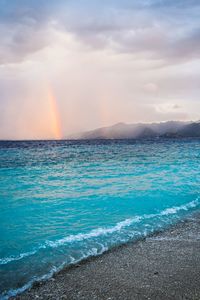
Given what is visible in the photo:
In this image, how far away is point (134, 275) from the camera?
27.3ft

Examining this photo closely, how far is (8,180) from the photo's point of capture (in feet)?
96.3

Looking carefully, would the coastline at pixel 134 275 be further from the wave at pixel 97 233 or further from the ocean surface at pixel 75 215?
the wave at pixel 97 233

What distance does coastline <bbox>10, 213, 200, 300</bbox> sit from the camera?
732 centimetres

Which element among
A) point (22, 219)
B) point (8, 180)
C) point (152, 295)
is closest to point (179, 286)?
point (152, 295)

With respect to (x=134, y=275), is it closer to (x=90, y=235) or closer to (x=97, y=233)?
(x=90, y=235)

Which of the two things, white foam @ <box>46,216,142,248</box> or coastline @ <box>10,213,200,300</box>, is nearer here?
coastline @ <box>10,213,200,300</box>

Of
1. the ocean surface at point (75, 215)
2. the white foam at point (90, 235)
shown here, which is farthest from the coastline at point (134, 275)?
the white foam at point (90, 235)

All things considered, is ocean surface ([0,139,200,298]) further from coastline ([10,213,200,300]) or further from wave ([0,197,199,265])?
coastline ([10,213,200,300])

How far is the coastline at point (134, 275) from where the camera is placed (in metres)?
7.32

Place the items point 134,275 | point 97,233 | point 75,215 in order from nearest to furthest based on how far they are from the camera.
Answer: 1. point 134,275
2. point 97,233
3. point 75,215

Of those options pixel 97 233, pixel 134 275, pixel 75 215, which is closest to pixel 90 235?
pixel 97 233

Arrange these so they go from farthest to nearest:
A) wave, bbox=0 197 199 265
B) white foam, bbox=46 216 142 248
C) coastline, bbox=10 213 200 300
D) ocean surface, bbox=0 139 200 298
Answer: white foam, bbox=46 216 142 248, wave, bbox=0 197 199 265, ocean surface, bbox=0 139 200 298, coastline, bbox=10 213 200 300

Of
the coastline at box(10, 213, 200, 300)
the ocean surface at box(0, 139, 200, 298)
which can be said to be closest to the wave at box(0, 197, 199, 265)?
the ocean surface at box(0, 139, 200, 298)

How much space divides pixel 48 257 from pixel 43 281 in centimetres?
181
